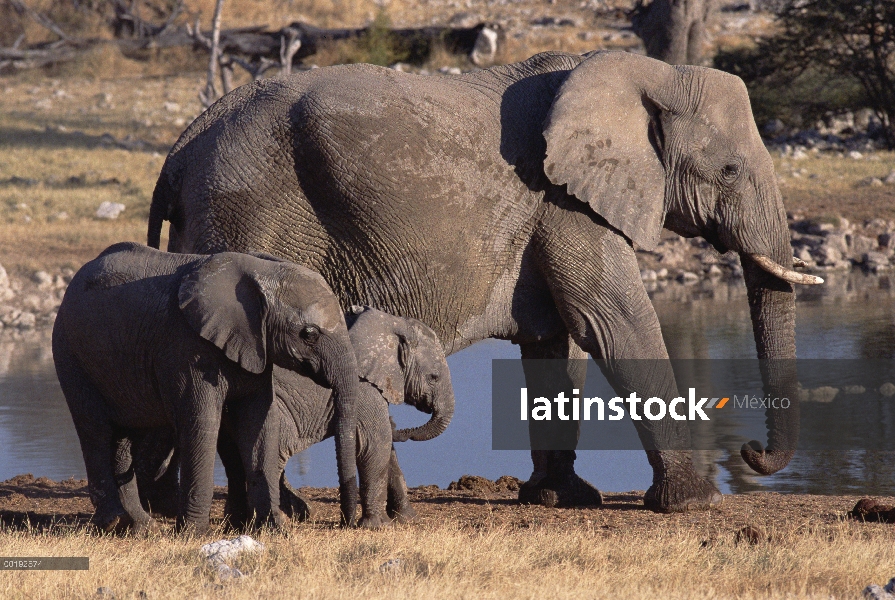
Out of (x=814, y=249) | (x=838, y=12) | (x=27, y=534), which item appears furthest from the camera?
(x=838, y=12)

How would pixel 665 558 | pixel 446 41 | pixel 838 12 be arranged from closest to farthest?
→ pixel 665 558 → pixel 838 12 → pixel 446 41

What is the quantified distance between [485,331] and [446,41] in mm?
22044

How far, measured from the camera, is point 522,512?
A: 24.8 ft

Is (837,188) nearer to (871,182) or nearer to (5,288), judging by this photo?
(871,182)

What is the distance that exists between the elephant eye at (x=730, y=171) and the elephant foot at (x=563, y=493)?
74.5 inches

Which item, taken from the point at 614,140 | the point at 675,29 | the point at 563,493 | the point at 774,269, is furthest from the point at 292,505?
the point at 675,29

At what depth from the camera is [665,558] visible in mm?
5750

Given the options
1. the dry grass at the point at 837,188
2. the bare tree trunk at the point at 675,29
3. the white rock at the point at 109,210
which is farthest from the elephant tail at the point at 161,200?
the bare tree trunk at the point at 675,29

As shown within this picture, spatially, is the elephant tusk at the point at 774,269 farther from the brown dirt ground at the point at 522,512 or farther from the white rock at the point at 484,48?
the white rock at the point at 484,48

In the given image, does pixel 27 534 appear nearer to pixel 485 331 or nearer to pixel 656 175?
pixel 485 331

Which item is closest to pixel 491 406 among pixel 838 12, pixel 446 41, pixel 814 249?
pixel 814 249

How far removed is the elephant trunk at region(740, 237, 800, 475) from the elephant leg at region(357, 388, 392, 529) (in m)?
1.96

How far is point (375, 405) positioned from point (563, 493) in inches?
56.2

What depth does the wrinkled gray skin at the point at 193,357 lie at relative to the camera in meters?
6.28
